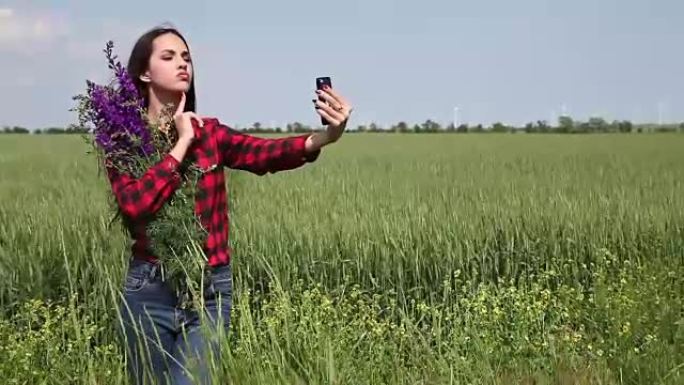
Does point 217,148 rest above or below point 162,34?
below

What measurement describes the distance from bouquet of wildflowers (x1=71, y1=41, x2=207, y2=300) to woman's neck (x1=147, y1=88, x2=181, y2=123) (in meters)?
0.10

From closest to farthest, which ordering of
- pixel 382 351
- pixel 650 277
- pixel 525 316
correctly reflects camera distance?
pixel 382 351 → pixel 525 316 → pixel 650 277

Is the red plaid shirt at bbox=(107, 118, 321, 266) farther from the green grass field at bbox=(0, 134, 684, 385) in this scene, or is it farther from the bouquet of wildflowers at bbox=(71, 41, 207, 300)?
the green grass field at bbox=(0, 134, 684, 385)

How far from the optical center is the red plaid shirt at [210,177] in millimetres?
2174

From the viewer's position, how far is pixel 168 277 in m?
2.27

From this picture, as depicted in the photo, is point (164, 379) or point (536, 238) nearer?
point (164, 379)

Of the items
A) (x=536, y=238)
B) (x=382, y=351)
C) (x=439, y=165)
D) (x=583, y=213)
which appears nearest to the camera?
(x=382, y=351)

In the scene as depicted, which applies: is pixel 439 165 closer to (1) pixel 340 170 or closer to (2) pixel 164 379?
(1) pixel 340 170

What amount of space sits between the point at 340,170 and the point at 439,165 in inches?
71.4

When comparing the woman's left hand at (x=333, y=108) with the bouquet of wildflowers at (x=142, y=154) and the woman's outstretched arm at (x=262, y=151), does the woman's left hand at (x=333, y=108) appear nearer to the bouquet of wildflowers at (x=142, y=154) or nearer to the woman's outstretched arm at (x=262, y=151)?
the woman's outstretched arm at (x=262, y=151)

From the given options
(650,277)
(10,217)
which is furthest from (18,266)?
(650,277)

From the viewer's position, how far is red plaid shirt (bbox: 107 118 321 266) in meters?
2.17

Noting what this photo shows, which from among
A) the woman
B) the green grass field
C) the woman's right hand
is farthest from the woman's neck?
the green grass field

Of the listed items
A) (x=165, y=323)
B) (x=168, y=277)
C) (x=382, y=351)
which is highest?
(x=168, y=277)
